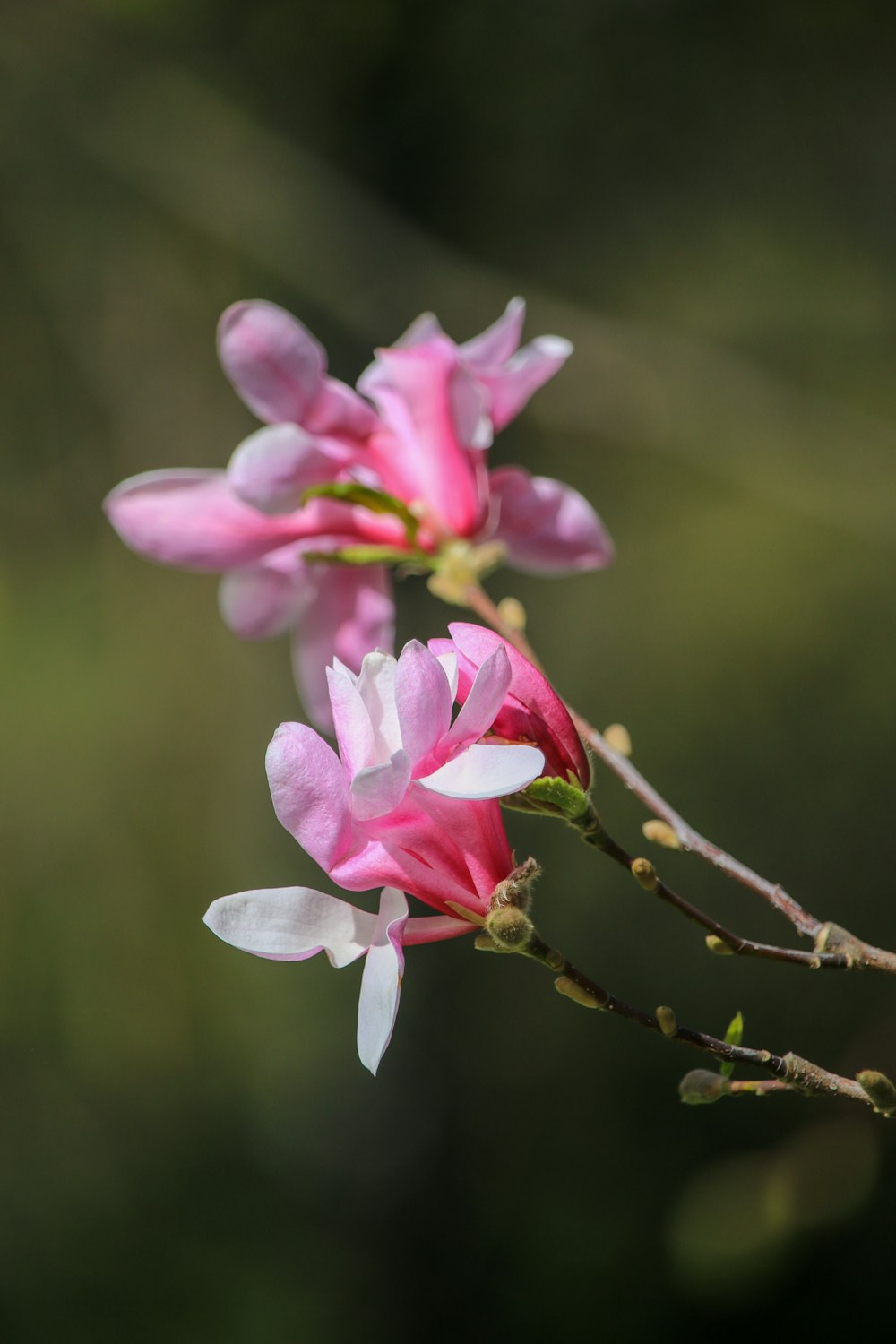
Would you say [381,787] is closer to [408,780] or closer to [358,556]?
A: [408,780]

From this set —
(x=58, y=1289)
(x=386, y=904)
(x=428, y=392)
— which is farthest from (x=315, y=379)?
(x=58, y=1289)

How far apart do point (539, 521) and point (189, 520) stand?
22 centimetres

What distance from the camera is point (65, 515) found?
3.25 m

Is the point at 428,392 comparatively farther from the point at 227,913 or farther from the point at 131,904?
the point at 131,904

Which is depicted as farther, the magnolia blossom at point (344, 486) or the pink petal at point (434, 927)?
the magnolia blossom at point (344, 486)

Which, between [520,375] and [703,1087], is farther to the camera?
[520,375]

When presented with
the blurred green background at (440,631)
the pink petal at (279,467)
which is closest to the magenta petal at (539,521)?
the pink petal at (279,467)

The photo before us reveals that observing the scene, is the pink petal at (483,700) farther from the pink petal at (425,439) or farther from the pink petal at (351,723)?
the pink petal at (425,439)

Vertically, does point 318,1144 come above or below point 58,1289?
above

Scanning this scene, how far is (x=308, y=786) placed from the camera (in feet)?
1.31

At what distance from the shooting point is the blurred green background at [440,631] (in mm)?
2736

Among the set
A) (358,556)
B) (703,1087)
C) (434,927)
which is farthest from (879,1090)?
(358,556)

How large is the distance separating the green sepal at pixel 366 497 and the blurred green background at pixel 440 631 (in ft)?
6.09

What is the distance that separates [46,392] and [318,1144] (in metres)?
2.09
